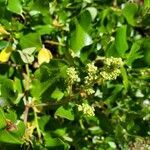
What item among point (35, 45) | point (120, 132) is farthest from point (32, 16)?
point (120, 132)

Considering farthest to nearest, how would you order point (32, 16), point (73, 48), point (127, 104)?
1. point (127, 104)
2. point (32, 16)
3. point (73, 48)

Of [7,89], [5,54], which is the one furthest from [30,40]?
[7,89]

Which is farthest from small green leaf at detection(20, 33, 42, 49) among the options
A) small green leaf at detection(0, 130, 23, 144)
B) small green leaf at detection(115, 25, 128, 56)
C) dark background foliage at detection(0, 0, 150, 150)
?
small green leaf at detection(0, 130, 23, 144)

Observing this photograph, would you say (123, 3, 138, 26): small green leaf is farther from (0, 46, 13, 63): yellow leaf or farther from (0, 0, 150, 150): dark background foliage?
(0, 46, 13, 63): yellow leaf

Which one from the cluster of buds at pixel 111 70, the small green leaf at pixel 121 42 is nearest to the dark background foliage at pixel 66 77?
the small green leaf at pixel 121 42

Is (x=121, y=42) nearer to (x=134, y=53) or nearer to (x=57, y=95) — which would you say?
(x=134, y=53)

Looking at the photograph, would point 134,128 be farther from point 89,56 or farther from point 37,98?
point 37,98

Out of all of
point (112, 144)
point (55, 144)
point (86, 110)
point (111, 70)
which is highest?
point (111, 70)
